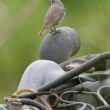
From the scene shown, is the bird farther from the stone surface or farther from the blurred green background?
the stone surface

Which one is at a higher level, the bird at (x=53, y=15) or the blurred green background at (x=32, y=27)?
the bird at (x=53, y=15)

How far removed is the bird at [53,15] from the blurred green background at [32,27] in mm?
157

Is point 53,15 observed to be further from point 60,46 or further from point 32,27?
point 60,46

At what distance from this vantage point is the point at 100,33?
3170 millimetres

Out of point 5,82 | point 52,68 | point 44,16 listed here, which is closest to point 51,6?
point 44,16

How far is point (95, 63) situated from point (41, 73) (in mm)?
115

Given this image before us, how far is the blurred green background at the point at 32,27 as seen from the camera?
119 inches

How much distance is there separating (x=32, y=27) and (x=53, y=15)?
523mm

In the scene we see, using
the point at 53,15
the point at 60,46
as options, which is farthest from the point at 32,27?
the point at 60,46

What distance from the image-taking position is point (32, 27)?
3.13 m

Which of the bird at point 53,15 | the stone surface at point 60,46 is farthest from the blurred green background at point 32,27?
the stone surface at point 60,46

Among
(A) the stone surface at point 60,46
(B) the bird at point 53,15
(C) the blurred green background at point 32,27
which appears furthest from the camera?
(B) the bird at point 53,15

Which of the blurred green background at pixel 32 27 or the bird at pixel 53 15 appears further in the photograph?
the bird at pixel 53 15

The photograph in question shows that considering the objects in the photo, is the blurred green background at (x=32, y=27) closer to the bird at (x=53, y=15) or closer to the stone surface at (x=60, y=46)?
the bird at (x=53, y=15)
